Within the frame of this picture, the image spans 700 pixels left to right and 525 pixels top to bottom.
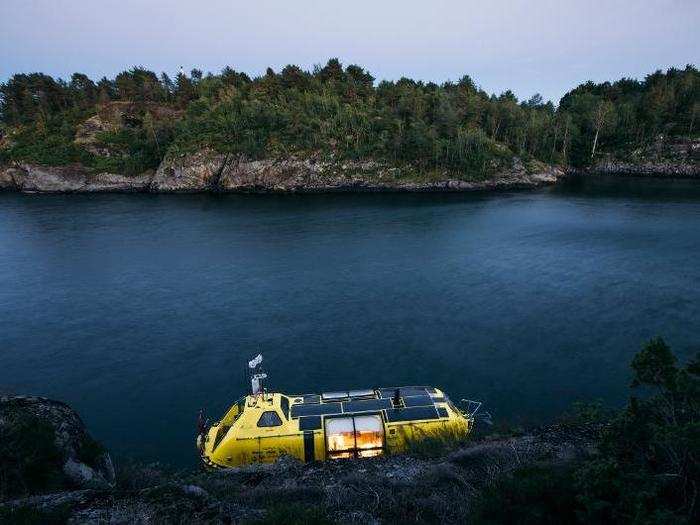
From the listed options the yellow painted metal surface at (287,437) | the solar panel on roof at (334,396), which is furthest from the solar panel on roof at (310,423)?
the solar panel on roof at (334,396)

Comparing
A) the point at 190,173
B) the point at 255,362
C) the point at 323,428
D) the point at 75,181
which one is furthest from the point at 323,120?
the point at 323,428

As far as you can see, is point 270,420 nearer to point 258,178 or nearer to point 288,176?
point 288,176

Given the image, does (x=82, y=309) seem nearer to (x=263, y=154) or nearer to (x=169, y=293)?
(x=169, y=293)

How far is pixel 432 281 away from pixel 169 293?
31.6 meters

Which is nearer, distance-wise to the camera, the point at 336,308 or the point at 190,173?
the point at 336,308

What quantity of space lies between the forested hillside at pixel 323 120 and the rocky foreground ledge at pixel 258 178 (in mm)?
3512

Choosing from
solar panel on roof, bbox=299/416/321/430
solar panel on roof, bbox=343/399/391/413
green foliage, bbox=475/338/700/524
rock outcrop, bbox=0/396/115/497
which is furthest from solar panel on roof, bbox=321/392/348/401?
green foliage, bbox=475/338/700/524

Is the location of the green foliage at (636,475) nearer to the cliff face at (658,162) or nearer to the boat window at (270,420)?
the boat window at (270,420)

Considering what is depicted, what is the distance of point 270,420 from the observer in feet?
76.4

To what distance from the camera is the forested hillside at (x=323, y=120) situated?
414ft

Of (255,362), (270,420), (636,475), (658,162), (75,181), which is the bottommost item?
(270,420)

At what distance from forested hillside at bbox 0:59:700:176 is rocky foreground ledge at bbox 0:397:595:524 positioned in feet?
363

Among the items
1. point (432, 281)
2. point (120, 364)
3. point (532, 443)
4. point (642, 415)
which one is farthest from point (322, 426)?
point (432, 281)

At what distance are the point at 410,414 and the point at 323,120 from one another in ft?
413
